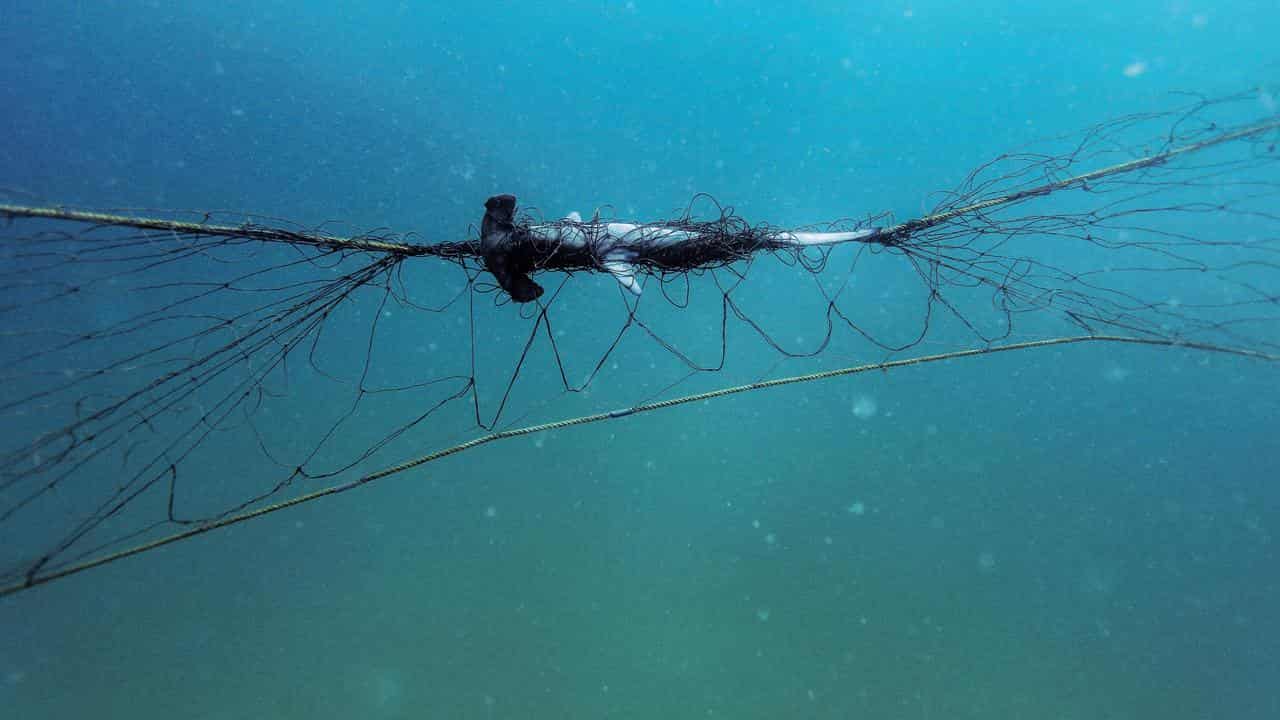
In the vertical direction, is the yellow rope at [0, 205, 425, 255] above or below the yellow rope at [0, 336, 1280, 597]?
above

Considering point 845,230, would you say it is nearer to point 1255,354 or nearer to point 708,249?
point 708,249

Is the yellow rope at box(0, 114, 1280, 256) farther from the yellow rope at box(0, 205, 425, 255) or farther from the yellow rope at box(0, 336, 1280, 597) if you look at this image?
the yellow rope at box(0, 336, 1280, 597)

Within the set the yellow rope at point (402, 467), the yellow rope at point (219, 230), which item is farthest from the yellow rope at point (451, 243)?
the yellow rope at point (402, 467)

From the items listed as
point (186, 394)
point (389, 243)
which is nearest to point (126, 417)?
point (186, 394)

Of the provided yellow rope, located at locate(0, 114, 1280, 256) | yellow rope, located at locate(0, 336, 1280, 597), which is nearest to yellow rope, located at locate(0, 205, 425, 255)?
yellow rope, located at locate(0, 114, 1280, 256)

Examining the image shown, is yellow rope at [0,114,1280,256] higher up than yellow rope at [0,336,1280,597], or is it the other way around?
yellow rope at [0,114,1280,256]

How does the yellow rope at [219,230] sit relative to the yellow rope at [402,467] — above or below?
above

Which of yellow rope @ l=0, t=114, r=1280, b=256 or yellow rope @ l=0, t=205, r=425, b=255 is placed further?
yellow rope @ l=0, t=114, r=1280, b=256

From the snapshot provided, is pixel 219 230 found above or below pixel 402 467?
above

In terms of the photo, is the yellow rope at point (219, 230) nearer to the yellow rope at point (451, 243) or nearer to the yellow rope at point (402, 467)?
the yellow rope at point (451, 243)

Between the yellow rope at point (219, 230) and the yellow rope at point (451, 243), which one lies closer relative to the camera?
the yellow rope at point (219, 230)

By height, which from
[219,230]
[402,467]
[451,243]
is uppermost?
[451,243]
